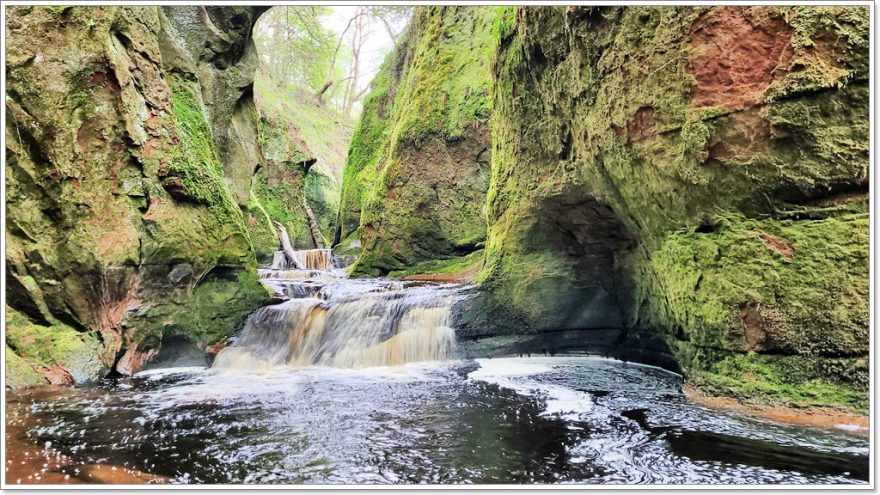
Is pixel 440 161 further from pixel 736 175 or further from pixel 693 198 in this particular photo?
pixel 736 175

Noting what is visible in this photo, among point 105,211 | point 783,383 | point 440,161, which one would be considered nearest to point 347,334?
point 105,211

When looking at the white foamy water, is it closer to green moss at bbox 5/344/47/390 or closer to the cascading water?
the cascading water

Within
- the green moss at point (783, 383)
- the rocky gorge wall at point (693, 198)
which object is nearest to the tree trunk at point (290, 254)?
the rocky gorge wall at point (693, 198)

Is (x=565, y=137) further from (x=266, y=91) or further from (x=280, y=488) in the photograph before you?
(x=266, y=91)

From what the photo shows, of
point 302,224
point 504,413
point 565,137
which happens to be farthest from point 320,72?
point 504,413

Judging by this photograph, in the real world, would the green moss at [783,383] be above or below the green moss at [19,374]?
above

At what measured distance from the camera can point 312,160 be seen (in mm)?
22375

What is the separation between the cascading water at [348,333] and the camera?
7.56 m

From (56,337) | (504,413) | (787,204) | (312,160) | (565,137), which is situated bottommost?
(504,413)

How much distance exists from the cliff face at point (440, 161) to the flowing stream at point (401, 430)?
695cm

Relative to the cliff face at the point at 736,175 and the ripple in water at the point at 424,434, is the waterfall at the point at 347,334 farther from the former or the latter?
the cliff face at the point at 736,175

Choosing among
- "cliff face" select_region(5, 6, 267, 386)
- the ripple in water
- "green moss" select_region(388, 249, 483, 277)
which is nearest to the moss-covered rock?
"green moss" select_region(388, 249, 483, 277)

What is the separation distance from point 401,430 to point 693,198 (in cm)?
353

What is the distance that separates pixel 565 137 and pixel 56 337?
706 cm
